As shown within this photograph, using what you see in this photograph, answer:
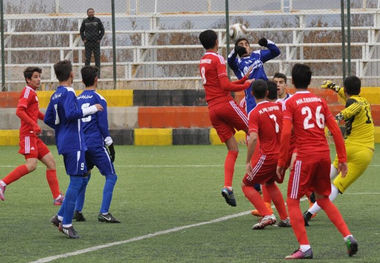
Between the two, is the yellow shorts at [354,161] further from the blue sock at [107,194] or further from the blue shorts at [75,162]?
the blue shorts at [75,162]

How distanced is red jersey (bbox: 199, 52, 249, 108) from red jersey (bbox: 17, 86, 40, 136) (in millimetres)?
2222

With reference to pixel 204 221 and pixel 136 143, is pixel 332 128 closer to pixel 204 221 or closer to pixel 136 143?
pixel 204 221

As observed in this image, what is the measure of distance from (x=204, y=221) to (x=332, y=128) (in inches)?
113

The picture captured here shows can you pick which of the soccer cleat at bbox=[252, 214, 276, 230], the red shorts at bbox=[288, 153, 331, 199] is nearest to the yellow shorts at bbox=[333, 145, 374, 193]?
the soccer cleat at bbox=[252, 214, 276, 230]

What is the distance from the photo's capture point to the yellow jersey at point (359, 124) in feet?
36.0

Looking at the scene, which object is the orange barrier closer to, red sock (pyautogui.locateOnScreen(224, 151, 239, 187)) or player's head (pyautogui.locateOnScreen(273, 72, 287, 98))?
red sock (pyautogui.locateOnScreen(224, 151, 239, 187))

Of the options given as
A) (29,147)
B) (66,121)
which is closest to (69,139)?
(66,121)

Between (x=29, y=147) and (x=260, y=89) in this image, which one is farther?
(x=29, y=147)

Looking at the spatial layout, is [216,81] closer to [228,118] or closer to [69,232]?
[228,118]

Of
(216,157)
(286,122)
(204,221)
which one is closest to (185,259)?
(286,122)

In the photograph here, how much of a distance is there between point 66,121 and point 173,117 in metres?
12.1

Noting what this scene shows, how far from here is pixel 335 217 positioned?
28.4 ft

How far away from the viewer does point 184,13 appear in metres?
27.7

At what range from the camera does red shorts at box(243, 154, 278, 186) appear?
10.4m
